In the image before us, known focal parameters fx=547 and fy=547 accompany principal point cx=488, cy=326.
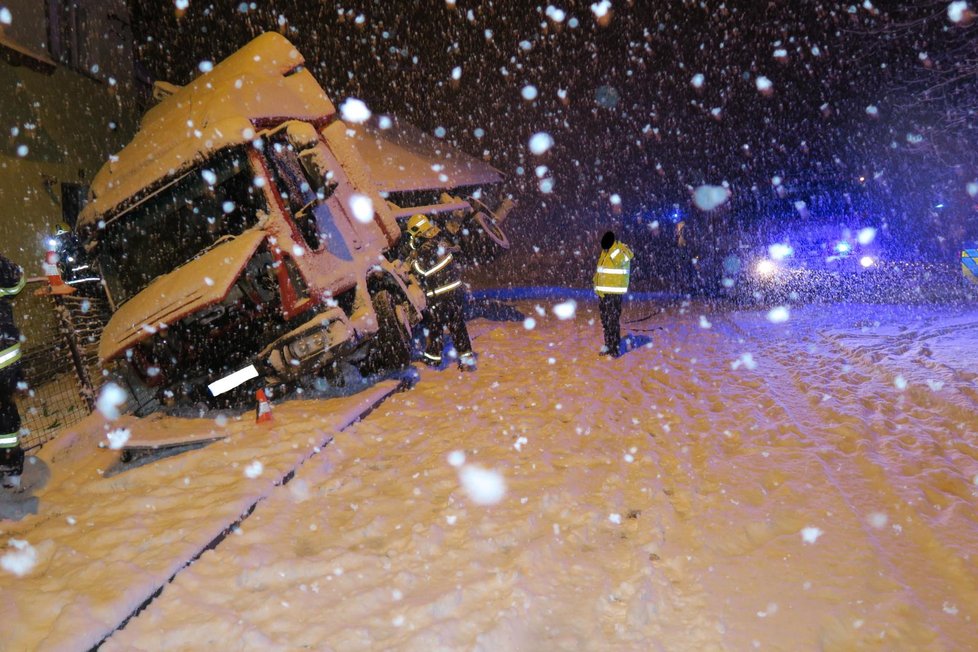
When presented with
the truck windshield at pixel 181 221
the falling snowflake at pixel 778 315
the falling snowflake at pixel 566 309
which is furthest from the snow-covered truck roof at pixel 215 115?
the falling snowflake at pixel 778 315

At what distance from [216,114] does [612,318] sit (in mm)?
5172

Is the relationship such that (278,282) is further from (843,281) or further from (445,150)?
(843,281)

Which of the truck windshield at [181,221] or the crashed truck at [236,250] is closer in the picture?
the crashed truck at [236,250]

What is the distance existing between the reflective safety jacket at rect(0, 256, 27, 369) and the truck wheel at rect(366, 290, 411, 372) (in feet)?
9.80

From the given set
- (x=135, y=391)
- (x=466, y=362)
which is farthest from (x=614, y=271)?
(x=135, y=391)

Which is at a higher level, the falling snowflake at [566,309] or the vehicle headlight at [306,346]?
the vehicle headlight at [306,346]

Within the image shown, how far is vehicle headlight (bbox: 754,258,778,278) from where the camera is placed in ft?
41.4

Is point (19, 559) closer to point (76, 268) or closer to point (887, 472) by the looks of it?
point (76, 268)

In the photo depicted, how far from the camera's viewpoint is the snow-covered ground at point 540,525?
100.0 inches

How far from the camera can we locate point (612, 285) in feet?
24.1

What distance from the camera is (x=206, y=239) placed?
537 cm

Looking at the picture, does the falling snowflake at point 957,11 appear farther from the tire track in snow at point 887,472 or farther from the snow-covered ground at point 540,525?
the tire track in snow at point 887,472

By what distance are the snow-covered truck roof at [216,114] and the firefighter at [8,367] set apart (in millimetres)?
1910

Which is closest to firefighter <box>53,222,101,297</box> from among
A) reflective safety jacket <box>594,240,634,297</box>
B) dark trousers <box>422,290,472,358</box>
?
dark trousers <box>422,290,472,358</box>
